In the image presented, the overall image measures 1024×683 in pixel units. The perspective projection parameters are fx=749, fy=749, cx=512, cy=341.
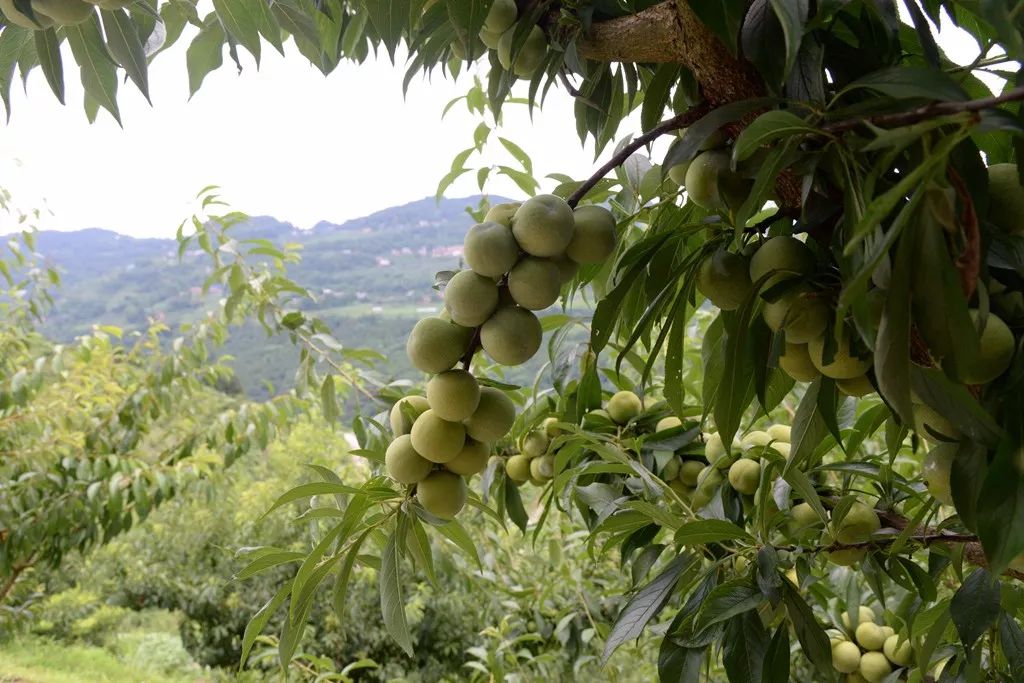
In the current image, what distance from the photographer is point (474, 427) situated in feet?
1.79

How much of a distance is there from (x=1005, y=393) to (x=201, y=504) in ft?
18.9

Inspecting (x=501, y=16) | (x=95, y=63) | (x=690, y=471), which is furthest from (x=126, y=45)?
(x=690, y=471)

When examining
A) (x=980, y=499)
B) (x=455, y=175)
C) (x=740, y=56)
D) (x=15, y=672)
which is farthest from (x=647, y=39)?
(x=15, y=672)

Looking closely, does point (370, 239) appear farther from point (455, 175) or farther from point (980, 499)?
point (980, 499)

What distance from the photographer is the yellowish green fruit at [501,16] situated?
0.57 meters

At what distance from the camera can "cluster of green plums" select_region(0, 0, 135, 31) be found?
50 cm

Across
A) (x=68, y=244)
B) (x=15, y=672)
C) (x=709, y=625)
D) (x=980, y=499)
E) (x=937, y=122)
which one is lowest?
(x=15, y=672)

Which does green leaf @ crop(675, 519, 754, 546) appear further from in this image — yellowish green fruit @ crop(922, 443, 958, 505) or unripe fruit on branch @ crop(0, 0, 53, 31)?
unripe fruit on branch @ crop(0, 0, 53, 31)

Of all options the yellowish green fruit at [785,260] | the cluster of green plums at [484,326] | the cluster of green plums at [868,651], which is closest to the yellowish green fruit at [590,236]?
the cluster of green plums at [484,326]

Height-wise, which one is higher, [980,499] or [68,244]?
[68,244]

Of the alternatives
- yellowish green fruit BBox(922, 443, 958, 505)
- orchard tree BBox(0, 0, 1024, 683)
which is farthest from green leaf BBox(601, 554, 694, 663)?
yellowish green fruit BBox(922, 443, 958, 505)

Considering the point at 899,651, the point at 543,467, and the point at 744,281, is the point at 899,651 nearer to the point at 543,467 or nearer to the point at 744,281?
the point at 543,467

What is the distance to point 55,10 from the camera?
1.65 ft

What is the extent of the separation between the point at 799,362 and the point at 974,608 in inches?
10.3
